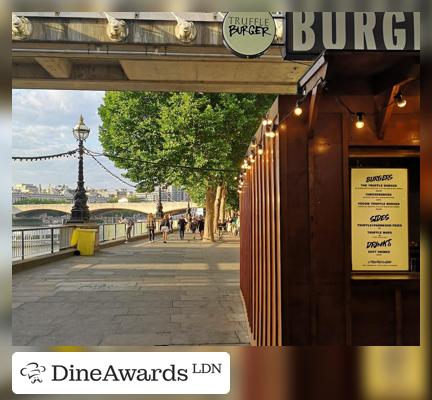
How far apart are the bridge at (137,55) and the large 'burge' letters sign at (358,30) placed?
1600 millimetres

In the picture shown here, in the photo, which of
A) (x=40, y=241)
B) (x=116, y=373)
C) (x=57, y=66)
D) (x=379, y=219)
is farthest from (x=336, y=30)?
(x=40, y=241)

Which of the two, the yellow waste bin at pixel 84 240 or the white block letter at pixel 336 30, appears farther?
the yellow waste bin at pixel 84 240

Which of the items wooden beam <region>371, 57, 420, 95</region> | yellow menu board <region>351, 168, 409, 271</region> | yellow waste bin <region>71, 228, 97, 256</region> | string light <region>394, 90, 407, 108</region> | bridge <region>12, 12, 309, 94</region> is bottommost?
yellow waste bin <region>71, 228, 97, 256</region>

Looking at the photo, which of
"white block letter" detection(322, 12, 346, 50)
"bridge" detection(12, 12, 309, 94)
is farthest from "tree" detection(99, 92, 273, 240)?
"white block letter" detection(322, 12, 346, 50)

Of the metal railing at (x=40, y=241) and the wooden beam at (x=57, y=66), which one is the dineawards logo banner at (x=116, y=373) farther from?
the metal railing at (x=40, y=241)

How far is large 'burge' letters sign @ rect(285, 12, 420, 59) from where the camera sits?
4.50 m

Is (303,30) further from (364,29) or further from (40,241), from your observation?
(40,241)

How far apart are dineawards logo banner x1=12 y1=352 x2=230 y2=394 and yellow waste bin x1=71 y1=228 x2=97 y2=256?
48.1 feet

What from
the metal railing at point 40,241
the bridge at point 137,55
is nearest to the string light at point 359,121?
the bridge at point 137,55

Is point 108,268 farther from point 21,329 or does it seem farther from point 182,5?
point 182,5

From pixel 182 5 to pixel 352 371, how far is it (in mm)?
2927

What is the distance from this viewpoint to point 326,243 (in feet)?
13.1

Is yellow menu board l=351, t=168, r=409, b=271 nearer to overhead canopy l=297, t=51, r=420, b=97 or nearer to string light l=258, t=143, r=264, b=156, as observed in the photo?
overhead canopy l=297, t=51, r=420, b=97

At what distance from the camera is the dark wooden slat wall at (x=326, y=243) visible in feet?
12.9
